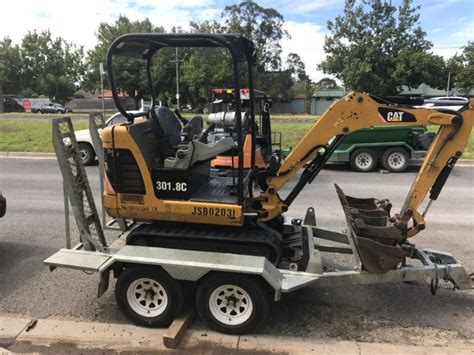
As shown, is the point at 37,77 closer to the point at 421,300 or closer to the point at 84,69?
the point at 84,69

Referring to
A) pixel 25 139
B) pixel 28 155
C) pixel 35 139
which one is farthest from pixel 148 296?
pixel 25 139

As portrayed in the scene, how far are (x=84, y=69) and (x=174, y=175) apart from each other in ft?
210

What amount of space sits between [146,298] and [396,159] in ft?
31.9

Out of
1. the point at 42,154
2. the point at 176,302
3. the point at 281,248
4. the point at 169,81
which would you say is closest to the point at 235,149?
the point at 281,248

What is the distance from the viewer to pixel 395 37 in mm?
48844

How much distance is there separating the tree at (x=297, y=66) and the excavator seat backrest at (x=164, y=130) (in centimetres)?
6935

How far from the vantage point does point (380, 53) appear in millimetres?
48312

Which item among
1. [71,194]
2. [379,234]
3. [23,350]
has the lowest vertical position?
[23,350]

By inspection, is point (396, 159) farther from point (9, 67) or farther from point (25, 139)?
point (9, 67)

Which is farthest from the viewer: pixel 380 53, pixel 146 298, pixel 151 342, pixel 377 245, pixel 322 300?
pixel 380 53

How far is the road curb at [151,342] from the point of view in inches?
139

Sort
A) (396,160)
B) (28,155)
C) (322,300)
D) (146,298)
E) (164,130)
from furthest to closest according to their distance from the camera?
(28,155)
(396,160)
(164,130)
(322,300)
(146,298)

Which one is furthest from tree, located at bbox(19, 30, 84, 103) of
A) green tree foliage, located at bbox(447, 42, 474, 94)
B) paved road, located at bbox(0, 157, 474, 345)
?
paved road, located at bbox(0, 157, 474, 345)

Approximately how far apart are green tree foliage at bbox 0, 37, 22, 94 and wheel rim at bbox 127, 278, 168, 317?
65092 mm
